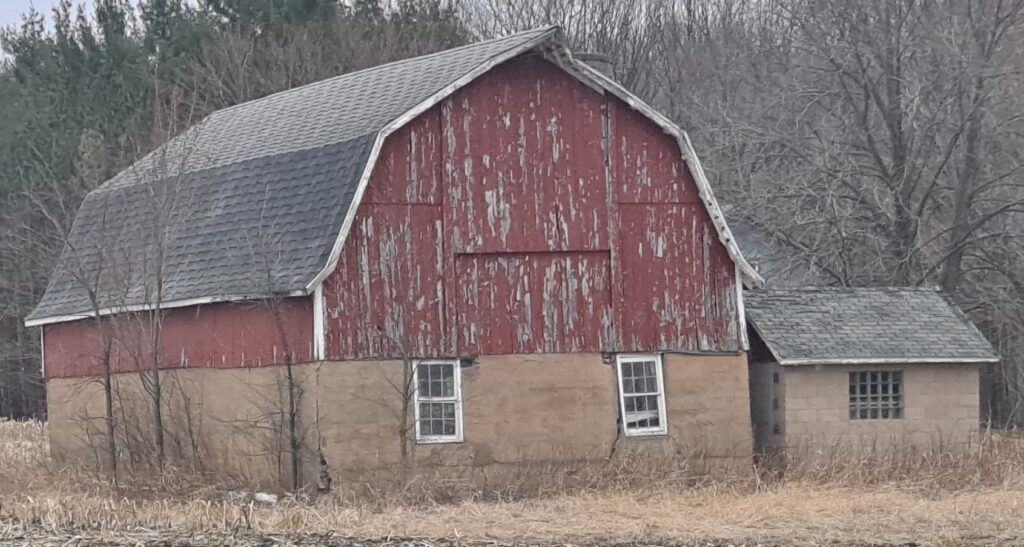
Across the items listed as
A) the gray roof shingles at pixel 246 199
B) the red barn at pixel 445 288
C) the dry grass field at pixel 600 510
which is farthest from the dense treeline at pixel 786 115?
the dry grass field at pixel 600 510

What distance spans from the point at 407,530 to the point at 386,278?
4874mm

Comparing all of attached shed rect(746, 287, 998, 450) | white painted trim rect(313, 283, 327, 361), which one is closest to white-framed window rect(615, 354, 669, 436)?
attached shed rect(746, 287, 998, 450)

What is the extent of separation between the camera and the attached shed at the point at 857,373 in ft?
75.3

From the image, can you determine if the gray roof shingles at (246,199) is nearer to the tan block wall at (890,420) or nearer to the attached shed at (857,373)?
the attached shed at (857,373)

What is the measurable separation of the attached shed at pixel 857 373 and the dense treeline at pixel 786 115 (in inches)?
241

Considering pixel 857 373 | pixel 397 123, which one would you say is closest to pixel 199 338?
pixel 397 123

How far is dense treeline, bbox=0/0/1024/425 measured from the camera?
30.6 meters

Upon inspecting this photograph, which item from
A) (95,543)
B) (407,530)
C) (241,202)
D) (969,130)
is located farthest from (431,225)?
(969,130)

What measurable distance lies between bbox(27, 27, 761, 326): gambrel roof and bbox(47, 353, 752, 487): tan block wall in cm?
134

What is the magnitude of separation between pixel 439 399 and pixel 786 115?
14158 millimetres

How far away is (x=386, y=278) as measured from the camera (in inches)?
819

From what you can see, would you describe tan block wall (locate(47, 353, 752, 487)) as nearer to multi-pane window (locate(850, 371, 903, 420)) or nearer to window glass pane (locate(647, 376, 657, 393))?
window glass pane (locate(647, 376, 657, 393))

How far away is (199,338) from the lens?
72.6 ft

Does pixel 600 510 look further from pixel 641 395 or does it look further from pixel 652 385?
pixel 652 385
